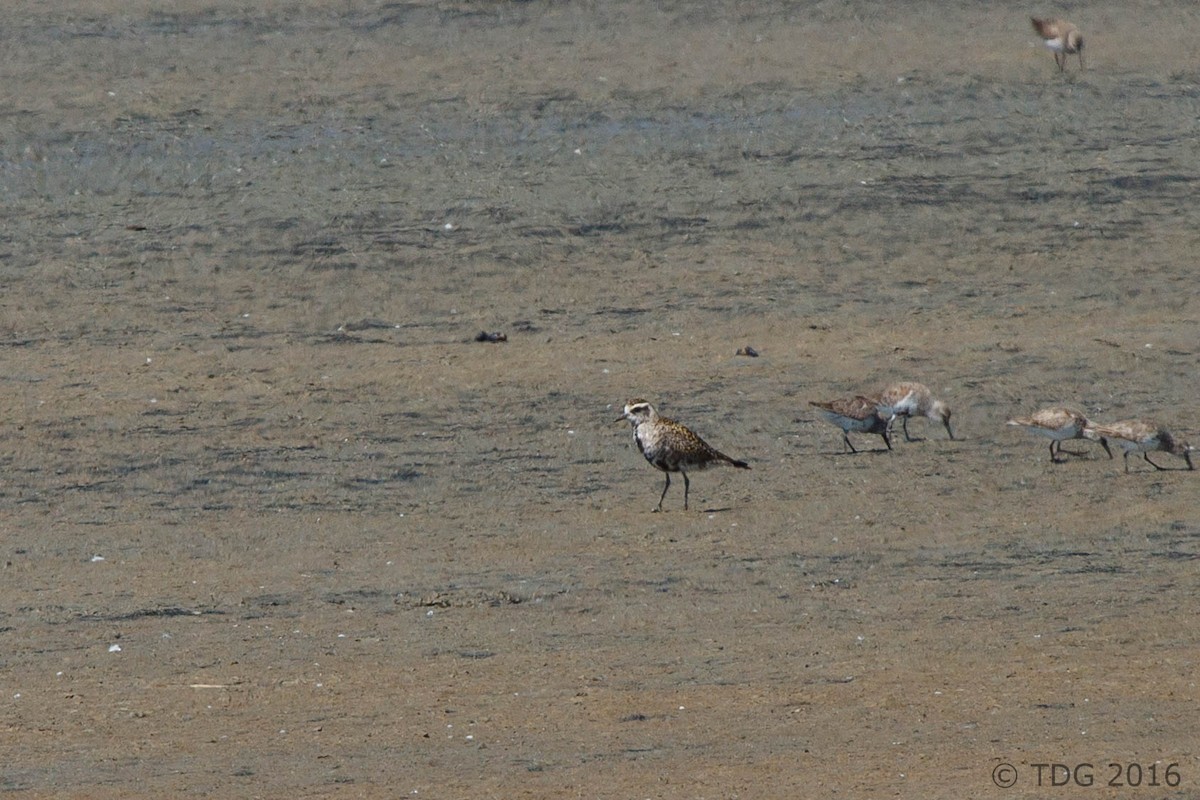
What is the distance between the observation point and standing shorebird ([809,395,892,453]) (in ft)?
37.7

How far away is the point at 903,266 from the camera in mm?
14234

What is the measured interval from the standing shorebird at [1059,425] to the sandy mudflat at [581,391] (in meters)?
0.17

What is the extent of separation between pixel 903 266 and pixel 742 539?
15.2 feet

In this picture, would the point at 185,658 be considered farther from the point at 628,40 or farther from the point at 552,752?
the point at 628,40

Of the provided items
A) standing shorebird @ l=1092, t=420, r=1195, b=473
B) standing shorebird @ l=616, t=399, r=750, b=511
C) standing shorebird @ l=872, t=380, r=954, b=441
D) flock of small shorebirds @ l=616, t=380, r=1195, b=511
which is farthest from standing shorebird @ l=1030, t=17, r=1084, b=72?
standing shorebird @ l=616, t=399, r=750, b=511

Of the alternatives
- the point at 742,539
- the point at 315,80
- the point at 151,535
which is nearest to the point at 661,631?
the point at 742,539

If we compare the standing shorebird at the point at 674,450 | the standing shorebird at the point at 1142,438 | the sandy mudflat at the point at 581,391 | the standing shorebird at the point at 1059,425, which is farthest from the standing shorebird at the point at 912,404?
the standing shorebird at the point at 674,450

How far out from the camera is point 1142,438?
11.1m

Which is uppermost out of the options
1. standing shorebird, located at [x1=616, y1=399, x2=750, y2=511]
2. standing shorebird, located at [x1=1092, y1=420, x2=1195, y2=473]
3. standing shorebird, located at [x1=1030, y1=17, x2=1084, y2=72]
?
standing shorebird, located at [x1=1030, y1=17, x2=1084, y2=72]

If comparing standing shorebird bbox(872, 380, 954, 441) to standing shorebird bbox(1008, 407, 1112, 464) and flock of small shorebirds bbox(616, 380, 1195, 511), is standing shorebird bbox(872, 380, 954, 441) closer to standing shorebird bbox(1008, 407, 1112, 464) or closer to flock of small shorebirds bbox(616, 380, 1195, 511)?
flock of small shorebirds bbox(616, 380, 1195, 511)

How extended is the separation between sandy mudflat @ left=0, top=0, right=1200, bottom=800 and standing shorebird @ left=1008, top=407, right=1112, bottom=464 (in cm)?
17

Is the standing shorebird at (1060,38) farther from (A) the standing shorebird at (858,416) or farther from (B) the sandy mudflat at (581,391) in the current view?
(A) the standing shorebird at (858,416)

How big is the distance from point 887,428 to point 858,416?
0.24 m

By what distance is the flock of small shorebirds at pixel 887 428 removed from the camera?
10.8 meters
